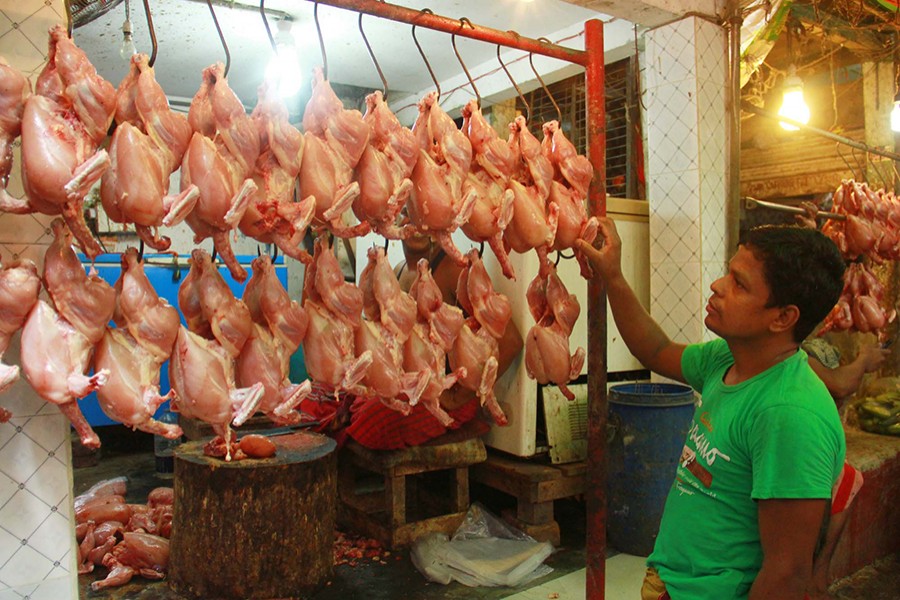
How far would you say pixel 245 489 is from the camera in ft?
13.3

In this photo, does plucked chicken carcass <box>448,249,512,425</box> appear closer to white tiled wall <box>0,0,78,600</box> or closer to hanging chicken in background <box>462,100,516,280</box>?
hanging chicken in background <box>462,100,516,280</box>

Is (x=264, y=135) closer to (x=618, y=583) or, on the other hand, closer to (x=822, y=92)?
(x=618, y=583)

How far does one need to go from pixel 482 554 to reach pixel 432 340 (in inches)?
100

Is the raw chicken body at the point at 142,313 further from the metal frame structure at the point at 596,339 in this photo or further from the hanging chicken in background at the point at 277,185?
the metal frame structure at the point at 596,339

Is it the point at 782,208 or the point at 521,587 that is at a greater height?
the point at 782,208

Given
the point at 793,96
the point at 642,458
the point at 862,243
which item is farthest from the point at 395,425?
the point at 793,96

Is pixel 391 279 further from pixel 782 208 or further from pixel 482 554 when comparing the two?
pixel 782 208

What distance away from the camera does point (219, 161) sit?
6.29 feet

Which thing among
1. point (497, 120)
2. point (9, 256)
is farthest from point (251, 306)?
point (497, 120)

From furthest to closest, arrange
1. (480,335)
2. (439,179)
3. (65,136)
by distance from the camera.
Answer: (480,335) → (439,179) → (65,136)

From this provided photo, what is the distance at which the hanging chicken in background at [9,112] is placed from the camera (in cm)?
167

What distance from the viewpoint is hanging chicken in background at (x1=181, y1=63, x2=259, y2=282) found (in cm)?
→ 188

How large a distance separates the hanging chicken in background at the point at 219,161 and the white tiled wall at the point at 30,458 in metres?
0.45

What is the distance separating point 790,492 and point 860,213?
162 inches
